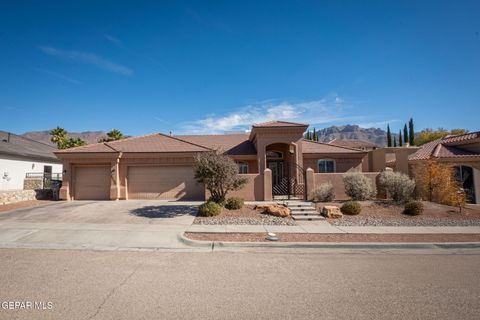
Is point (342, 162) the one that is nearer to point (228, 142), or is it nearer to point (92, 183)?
point (228, 142)

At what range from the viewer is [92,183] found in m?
18.8

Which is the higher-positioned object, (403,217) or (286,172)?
(286,172)

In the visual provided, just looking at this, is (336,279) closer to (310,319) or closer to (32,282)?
(310,319)

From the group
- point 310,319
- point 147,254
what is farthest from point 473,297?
point 147,254

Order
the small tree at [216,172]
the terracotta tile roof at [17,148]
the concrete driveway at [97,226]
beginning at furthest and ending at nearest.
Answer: the terracotta tile roof at [17,148], the small tree at [216,172], the concrete driveway at [97,226]

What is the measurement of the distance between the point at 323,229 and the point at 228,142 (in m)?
14.6

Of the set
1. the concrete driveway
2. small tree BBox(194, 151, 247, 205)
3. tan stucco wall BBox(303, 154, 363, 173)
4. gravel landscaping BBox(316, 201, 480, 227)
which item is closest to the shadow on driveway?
the concrete driveway

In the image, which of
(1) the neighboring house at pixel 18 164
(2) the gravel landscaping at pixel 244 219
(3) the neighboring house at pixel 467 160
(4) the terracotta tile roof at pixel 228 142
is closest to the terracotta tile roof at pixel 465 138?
(3) the neighboring house at pixel 467 160

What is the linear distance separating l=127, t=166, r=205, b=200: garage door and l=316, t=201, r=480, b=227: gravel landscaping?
29.7 ft

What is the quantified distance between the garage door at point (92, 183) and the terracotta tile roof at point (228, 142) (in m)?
7.07

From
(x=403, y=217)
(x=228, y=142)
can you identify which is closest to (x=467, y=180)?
(x=403, y=217)

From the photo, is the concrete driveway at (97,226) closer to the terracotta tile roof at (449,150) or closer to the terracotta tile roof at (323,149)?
the terracotta tile roof at (323,149)

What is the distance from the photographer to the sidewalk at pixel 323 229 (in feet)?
32.1

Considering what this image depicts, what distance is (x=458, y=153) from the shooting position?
19.5m
